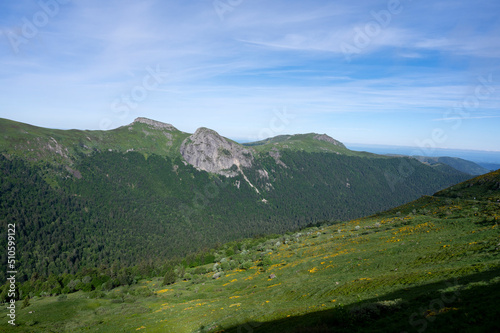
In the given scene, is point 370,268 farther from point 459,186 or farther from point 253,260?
point 459,186

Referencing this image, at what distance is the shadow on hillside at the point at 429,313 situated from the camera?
14.0m

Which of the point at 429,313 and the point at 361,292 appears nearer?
the point at 429,313

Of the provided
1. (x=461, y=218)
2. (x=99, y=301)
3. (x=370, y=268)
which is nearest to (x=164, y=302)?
(x=99, y=301)

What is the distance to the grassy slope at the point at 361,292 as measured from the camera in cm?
1750

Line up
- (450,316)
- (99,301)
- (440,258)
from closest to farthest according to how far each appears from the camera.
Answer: (450,316) → (440,258) → (99,301)

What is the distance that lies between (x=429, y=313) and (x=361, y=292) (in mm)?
12230

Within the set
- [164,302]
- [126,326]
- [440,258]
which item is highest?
[440,258]

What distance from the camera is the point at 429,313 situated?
16297 millimetres

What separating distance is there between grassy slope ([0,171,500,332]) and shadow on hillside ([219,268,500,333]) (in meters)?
0.07

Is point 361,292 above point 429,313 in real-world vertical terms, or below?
below

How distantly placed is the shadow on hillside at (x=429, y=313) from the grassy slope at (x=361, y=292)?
0.07 m

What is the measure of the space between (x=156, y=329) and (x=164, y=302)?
2460 cm

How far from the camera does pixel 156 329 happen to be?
35875 millimetres

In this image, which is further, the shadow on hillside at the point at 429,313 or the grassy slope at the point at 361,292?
the grassy slope at the point at 361,292
